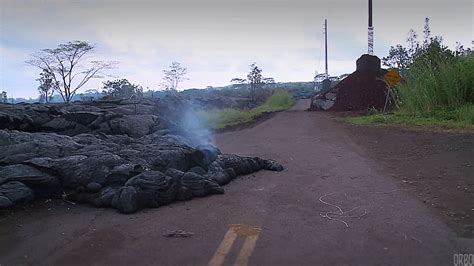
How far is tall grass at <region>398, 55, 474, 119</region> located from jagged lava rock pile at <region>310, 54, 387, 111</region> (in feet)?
38.4

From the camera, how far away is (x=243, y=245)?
5.01 m

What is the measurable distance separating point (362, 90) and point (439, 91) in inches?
575

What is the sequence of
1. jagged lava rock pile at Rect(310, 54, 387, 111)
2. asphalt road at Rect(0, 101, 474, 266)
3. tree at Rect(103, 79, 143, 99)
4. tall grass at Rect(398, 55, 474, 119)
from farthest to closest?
1. tree at Rect(103, 79, 143, 99)
2. jagged lava rock pile at Rect(310, 54, 387, 111)
3. tall grass at Rect(398, 55, 474, 119)
4. asphalt road at Rect(0, 101, 474, 266)

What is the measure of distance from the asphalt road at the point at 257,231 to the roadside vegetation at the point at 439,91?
10.9m

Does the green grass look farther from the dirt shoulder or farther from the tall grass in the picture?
the dirt shoulder

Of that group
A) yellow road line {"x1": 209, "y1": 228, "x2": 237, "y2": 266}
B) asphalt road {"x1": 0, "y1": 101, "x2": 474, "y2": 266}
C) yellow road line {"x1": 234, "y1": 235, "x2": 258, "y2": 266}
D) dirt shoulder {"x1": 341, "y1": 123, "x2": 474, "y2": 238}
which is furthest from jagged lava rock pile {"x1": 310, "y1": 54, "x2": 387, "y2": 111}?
yellow road line {"x1": 234, "y1": 235, "x2": 258, "y2": 266}

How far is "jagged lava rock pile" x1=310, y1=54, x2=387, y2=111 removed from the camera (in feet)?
111

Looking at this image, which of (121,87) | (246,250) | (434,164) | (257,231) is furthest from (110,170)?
(121,87)

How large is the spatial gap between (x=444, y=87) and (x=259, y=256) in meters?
17.2

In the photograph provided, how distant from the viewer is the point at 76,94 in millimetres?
42500

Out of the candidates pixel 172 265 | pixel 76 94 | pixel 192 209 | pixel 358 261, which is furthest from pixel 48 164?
pixel 76 94

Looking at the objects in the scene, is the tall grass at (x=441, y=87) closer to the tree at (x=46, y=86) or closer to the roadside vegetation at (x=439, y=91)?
the roadside vegetation at (x=439, y=91)

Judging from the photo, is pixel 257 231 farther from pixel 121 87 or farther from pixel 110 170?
pixel 121 87

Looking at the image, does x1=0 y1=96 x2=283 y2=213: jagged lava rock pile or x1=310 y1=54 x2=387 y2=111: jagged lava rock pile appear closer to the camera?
x1=0 y1=96 x2=283 y2=213: jagged lava rock pile
